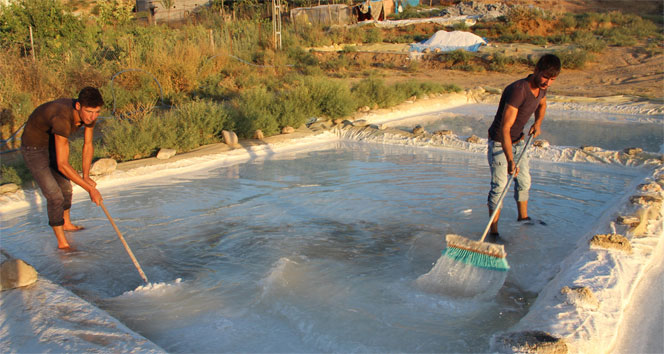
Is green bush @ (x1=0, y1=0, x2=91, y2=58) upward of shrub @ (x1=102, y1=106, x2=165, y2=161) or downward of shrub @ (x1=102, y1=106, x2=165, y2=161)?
upward

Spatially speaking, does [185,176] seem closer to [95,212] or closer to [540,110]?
[95,212]

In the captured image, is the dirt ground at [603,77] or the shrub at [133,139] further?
the dirt ground at [603,77]

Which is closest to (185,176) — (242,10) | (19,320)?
(19,320)

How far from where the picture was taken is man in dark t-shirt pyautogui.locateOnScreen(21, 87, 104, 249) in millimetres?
3596

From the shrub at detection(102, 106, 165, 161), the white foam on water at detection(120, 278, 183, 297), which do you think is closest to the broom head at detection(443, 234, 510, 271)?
the white foam on water at detection(120, 278, 183, 297)

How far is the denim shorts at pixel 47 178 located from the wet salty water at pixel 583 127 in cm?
624

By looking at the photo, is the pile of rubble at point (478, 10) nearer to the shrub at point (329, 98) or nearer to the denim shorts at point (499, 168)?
the shrub at point (329, 98)

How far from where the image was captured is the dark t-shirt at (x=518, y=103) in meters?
3.58

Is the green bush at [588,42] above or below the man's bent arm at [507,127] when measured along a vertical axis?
above

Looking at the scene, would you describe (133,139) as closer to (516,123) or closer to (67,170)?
(67,170)

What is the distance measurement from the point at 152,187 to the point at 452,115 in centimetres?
661

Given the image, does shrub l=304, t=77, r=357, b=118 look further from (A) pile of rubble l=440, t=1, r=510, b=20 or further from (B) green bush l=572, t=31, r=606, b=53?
(A) pile of rubble l=440, t=1, r=510, b=20

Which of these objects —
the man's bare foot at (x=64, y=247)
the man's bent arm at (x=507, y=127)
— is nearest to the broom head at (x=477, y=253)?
the man's bent arm at (x=507, y=127)

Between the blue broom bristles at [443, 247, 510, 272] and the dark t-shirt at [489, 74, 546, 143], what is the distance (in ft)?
3.19
